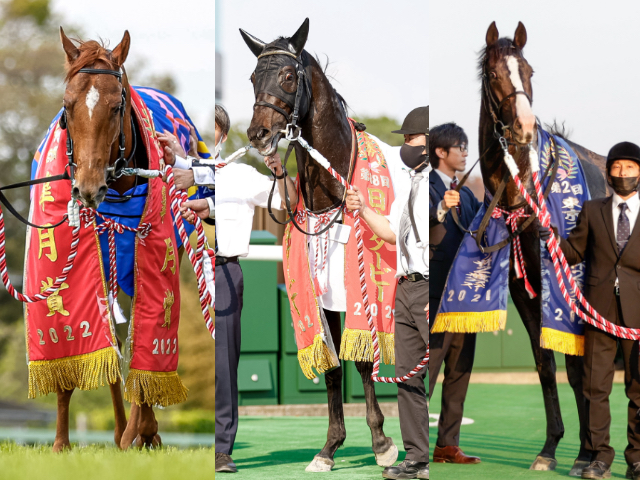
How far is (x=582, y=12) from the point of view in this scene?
3.64 meters

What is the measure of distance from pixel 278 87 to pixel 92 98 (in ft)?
3.00

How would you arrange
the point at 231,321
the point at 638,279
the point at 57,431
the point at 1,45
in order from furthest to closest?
1. the point at 1,45
2. the point at 57,431
3. the point at 231,321
4. the point at 638,279

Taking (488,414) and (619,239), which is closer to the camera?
(619,239)

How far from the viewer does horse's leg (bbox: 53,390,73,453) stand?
4.12 metres

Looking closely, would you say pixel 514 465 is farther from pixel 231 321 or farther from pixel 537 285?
pixel 231 321

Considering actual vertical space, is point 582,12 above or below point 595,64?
above

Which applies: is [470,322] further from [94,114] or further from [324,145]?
[94,114]

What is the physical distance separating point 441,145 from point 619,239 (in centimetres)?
95

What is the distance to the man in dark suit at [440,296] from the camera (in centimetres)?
376

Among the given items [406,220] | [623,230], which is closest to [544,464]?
[623,230]

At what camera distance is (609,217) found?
3508 millimetres

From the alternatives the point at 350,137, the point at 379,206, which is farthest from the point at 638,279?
the point at 350,137

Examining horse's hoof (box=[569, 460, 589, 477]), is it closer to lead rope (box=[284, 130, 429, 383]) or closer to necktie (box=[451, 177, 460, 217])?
lead rope (box=[284, 130, 429, 383])

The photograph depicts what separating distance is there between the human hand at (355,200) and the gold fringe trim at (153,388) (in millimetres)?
1422
